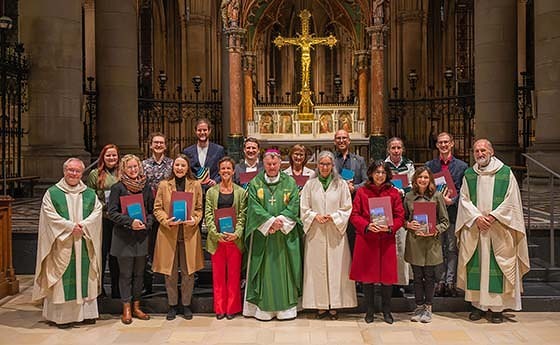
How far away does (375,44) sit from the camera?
1692 centimetres

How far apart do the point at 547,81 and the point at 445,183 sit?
24.1ft

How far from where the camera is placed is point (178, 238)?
720 cm

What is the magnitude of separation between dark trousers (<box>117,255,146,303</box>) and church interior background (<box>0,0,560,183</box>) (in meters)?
5.83

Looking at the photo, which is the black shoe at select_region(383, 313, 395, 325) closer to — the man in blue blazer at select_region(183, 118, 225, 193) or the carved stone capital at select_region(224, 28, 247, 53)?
the man in blue blazer at select_region(183, 118, 225, 193)

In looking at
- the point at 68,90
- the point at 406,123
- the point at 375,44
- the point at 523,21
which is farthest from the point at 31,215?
the point at 523,21

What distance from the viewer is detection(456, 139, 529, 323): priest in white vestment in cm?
695

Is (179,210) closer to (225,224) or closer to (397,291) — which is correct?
(225,224)

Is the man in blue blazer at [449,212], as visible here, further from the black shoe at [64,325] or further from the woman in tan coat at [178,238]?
the black shoe at [64,325]

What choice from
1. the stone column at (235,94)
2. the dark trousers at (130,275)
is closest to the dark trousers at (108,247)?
the dark trousers at (130,275)

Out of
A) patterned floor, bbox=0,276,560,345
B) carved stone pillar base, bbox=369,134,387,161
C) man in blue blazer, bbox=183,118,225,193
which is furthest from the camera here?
carved stone pillar base, bbox=369,134,387,161

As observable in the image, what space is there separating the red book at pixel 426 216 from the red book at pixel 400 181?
27.8 inches

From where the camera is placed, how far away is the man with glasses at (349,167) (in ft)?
24.5

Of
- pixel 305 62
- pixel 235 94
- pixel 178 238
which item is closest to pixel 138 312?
pixel 178 238

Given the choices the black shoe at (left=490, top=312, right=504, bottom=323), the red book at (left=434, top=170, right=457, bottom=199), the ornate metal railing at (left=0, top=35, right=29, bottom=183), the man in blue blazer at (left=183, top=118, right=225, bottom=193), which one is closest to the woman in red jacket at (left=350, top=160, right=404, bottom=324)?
the red book at (left=434, top=170, right=457, bottom=199)
